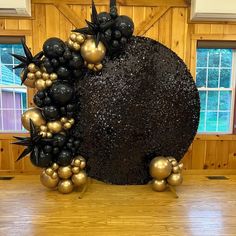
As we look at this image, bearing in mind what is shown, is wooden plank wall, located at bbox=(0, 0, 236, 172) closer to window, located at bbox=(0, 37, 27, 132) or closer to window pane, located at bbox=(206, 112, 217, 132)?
window, located at bbox=(0, 37, 27, 132)

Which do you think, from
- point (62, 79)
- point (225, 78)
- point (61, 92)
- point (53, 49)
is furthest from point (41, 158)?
point (225, 78)

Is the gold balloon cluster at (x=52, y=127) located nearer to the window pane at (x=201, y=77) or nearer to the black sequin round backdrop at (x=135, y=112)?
the black sequin round backdrop at (x=135, y=112)

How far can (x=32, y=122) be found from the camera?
1.97 meters

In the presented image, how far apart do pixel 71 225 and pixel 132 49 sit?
1502 mm

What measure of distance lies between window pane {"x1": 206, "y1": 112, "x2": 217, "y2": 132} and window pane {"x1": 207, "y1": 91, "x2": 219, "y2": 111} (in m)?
0.08

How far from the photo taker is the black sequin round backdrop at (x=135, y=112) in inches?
84.5

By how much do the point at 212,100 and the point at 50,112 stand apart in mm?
2024

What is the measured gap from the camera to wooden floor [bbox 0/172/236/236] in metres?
1.69

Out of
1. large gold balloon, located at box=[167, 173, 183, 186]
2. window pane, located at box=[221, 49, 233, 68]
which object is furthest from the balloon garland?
window pane, located at box=[221, 49, 233, 68]

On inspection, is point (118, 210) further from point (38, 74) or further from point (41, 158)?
point (38, 74)

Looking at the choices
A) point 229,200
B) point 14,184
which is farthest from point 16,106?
point 229,200

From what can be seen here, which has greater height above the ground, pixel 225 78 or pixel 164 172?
pixel 225 78

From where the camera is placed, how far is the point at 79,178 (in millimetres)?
2133

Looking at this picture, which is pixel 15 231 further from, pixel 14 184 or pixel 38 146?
pixel 14 184
